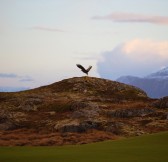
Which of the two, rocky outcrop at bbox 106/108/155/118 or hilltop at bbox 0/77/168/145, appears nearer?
hilltop at bbox 0/77/168/145

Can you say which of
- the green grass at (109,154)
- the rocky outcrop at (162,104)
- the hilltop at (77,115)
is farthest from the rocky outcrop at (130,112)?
the green grass at (109,154)

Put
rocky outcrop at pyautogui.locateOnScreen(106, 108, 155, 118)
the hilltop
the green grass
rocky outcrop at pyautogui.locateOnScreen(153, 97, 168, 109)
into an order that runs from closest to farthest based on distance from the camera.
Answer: the green grass < the hilltop < rocky outcrop at pyautogui.locateOnScreen(106, 108, 155, 118) < rocky outcrop at pyautogui.locateOnScreen(153, 97, 168, 109)

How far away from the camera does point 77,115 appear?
75062mm

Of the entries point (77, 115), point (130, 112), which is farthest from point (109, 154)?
point (130, 112)

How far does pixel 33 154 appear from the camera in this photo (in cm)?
2706

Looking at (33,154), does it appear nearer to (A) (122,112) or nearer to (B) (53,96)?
(A) (122,112)

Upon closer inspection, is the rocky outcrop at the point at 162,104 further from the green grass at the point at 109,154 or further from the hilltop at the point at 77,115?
the green grass at the point at 109,154

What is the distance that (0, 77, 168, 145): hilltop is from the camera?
198 feet

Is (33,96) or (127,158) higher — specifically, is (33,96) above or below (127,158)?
above

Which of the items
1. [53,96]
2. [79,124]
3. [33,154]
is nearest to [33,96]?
[53,96]

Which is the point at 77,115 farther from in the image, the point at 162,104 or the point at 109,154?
the point at 109,154

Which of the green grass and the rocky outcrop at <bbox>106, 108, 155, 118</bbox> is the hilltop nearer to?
the rocky outcrop at <bbox>106, 108, 155, 118</bbox>

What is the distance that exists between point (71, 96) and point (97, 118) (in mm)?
28606

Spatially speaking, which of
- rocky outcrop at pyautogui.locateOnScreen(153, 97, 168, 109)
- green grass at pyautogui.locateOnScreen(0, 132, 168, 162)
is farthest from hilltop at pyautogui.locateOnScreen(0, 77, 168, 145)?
green grass at pyautogui.locateOnScreen(0, 132, 168, 162)
